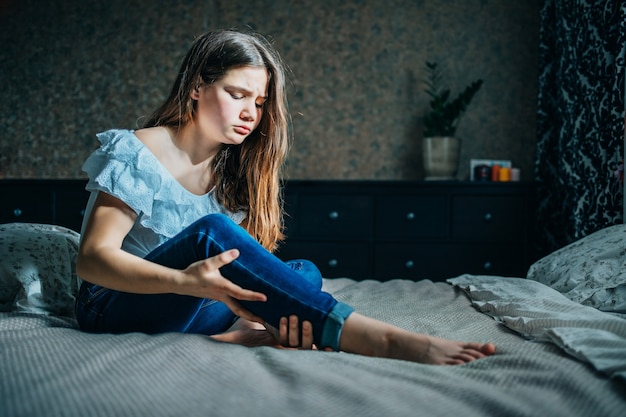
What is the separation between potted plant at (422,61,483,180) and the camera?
327 centimetres

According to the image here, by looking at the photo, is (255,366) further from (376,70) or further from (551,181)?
(376,70)

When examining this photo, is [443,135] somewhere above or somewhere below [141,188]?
above

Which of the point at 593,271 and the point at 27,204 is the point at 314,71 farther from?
the point at 593,271

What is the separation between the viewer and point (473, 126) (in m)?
3.56

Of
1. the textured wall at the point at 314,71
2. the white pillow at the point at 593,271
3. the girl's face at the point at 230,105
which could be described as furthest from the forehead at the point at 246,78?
the textured wall at the point at 314,71

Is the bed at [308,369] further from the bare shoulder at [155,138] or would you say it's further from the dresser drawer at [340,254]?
the dresser drawer at [340,254]

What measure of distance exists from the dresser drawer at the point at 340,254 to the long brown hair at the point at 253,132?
4.74ft

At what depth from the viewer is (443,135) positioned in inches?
131

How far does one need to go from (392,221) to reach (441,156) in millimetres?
493

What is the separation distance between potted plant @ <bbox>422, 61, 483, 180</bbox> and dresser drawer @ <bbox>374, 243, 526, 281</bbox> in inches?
18.4

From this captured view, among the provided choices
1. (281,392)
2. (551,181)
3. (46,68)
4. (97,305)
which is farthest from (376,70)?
(281,392)

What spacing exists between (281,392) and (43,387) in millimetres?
358

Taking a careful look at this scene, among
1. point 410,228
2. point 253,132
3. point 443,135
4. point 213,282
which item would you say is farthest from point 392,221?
point 213,282

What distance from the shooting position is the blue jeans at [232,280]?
1.17 meters
